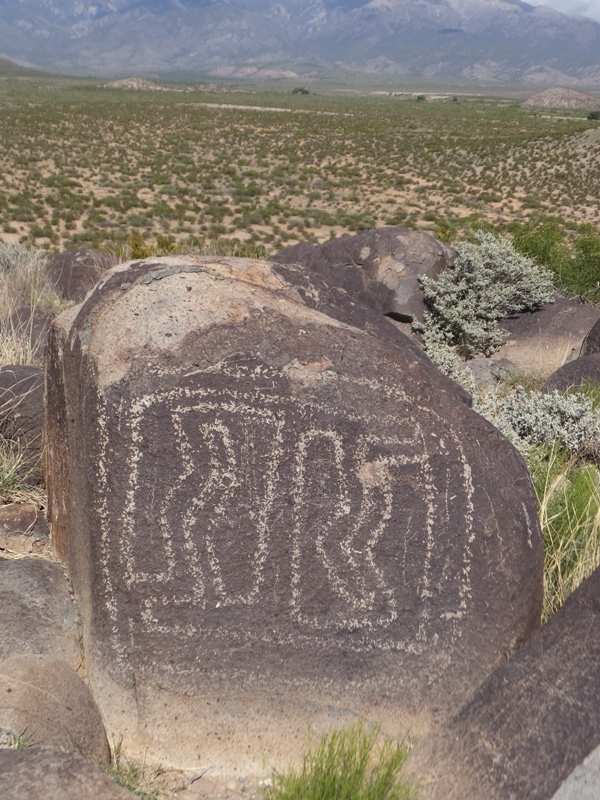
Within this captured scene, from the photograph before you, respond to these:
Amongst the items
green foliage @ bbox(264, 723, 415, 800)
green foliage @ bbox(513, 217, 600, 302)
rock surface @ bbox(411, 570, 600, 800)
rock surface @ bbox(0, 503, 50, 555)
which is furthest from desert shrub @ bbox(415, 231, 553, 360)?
green foliage @ bbox(264, 723, 415, 800)

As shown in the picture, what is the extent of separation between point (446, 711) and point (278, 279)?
5.31 ft

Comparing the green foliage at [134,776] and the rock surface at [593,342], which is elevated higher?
the rock surface at [593,342]

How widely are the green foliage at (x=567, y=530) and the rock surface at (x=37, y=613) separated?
1.74 m

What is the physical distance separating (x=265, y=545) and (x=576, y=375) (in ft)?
11.6

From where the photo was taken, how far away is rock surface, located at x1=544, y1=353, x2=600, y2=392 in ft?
16.3

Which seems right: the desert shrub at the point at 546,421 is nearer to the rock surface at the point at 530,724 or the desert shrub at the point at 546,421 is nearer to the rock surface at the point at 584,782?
the rock surface at the point at 530,724

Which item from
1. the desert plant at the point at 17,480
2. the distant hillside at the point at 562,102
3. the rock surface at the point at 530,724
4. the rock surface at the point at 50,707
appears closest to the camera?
the rock surface at the point at 530,724

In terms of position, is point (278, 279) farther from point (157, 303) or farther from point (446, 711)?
point (446, 711)

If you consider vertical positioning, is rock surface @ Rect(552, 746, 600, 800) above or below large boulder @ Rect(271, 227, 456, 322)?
below

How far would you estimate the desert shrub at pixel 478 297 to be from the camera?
23.9 ft

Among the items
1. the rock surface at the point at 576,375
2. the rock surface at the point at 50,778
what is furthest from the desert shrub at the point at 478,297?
the rock surface at the point at 50,778

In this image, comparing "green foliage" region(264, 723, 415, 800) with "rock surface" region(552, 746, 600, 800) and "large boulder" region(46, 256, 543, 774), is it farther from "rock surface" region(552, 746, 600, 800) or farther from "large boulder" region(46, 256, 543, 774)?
"rock surface" region(552, 746, 600, 800)

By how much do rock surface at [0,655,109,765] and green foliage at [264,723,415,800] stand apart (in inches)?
22.7

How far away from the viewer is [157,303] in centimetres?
237
